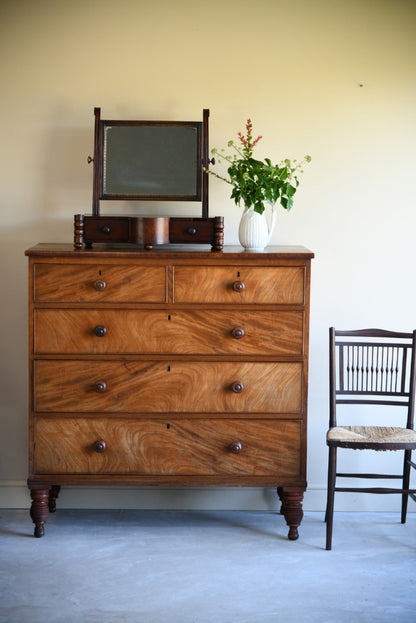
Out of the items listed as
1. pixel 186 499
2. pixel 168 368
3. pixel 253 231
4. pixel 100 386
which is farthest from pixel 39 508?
pixel 253 231

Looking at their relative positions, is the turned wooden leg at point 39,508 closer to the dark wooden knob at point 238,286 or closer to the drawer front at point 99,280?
the drawer front at point 99,280

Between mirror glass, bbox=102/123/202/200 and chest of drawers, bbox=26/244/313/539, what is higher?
mirror glass, bbox=102/123/202/200

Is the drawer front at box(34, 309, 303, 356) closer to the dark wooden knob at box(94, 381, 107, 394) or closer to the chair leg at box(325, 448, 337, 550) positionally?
the dark wooden knob at box(94, 381, 107, 394)

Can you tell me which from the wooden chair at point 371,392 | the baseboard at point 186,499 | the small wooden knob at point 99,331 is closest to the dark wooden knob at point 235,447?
the wooden chair at point 371,392

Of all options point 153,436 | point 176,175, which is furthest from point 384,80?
point 153,436

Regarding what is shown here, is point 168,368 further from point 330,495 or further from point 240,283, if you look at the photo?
point 330,495

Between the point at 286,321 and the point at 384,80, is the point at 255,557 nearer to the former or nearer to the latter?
the point at 286,321

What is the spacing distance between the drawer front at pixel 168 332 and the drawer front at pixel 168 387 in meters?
0.07

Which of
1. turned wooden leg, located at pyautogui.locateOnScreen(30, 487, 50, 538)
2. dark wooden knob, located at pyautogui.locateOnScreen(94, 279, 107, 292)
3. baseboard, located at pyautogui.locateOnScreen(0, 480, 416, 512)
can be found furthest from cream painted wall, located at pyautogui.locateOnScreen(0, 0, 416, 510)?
dark wooden knob, located at pyautogui.locateOnScreen(94, 279, 107, 292)

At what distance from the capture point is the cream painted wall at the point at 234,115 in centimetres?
404

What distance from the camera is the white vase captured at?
3793 mm

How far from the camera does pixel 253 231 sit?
3.79m

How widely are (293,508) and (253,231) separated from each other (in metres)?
1.38

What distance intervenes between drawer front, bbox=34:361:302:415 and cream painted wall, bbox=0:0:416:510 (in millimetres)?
558
